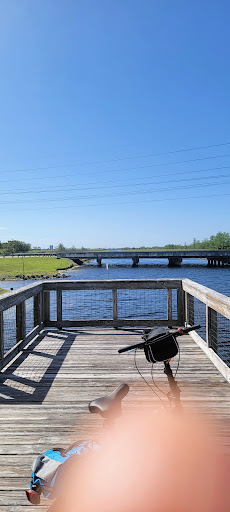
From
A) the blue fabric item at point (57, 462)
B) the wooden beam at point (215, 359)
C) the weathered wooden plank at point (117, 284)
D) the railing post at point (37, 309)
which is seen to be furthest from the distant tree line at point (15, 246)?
the blue fabric item at point (57, 462)

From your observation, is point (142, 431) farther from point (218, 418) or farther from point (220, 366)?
point (220, 366)

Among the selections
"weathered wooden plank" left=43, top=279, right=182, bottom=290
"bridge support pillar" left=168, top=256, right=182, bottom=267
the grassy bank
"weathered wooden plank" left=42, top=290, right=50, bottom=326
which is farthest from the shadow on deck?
"bridge support pillar" left=168, top=256, right=182, bottom=267

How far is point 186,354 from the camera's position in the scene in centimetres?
550

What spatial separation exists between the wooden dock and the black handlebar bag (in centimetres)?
124

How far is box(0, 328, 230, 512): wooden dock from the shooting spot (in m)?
2.75

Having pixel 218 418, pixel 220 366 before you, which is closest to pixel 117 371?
pixel 220 366

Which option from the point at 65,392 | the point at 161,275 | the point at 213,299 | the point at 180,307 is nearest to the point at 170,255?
the point at 161,275

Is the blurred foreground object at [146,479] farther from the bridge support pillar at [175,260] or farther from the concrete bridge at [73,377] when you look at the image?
the bridge support pillar at [175,260]

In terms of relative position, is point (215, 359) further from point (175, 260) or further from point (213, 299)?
point (175, 260)

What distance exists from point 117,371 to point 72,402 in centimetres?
114

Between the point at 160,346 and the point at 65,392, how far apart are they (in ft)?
7.74

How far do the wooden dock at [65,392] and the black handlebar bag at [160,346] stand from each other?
4.06ft

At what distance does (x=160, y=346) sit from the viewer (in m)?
2.10

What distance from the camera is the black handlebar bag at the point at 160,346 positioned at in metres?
2.08
